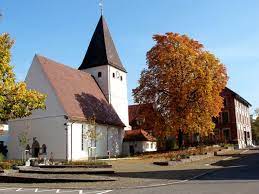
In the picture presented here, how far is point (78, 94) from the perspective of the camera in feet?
161

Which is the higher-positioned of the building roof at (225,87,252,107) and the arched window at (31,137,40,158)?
the building roof at (225,87,252,107)

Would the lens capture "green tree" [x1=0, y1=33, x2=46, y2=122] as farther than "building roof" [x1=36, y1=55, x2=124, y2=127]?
No

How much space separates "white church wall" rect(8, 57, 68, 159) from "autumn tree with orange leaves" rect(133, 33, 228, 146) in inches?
397

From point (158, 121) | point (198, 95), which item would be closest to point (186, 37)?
point (198, 95)

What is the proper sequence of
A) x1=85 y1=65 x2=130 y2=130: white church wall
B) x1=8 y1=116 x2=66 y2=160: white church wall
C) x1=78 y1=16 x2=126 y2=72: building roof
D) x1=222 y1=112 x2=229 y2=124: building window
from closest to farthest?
x1=8 y1=116 x2=66 y2=160: white church wall → x1=85 y1=65 x2=130 y2=130: white church wall → x1=78 y1=16 x2=126 y2=72: building roof → x1=222 y1=112 x2=229 y2=124: building window

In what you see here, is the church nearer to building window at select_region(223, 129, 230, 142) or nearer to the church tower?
the church tower

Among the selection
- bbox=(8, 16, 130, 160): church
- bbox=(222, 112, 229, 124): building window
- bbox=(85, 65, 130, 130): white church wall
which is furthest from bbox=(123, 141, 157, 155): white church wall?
bbox=(222, 112, 229, 124): building window

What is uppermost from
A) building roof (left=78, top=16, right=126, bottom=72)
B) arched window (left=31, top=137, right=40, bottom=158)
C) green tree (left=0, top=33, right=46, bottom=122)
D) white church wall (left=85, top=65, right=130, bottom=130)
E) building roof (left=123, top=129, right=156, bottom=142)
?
building roof (left=78, top=16, right=126, bottom=72)

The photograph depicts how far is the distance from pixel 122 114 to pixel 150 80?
13.7m

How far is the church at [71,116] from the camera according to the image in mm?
43656

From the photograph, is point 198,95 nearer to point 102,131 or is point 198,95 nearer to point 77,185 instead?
point 102,131

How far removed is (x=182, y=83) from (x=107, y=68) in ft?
52.8

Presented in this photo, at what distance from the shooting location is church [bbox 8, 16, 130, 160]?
4366cm

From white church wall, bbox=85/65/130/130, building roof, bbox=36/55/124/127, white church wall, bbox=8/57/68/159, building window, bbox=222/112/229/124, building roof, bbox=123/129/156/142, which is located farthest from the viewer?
building window, bbox=222/112/229/124
